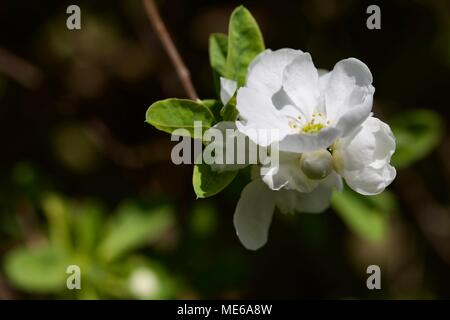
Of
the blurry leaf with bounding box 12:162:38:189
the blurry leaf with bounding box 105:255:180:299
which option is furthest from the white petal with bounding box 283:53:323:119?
the blurry leaf with bounding box 12:162:38:189

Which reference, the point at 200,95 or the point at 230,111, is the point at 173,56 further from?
the point at 200,95

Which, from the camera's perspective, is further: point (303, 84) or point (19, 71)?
point (19, 71)

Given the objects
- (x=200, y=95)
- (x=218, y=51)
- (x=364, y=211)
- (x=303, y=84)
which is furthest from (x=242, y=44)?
(x=200, y=95)

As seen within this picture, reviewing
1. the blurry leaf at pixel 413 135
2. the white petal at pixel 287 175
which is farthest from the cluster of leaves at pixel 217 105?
the blurry leaf at pixel 413 135

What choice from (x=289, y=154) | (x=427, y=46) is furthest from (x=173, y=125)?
(x=427, y=46)

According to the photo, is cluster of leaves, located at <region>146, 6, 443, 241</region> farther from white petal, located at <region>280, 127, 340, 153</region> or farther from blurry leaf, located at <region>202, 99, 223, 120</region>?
white petal, located at <region>280, 127, 340, 153</region>

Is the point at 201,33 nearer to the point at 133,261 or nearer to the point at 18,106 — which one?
the point at 18,106
